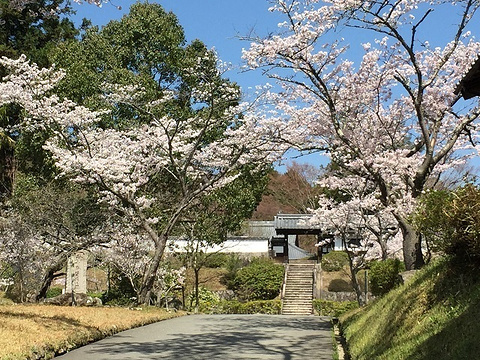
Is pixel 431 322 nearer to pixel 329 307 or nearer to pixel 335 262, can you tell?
pixel 329 307

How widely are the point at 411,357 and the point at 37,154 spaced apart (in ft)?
60.6

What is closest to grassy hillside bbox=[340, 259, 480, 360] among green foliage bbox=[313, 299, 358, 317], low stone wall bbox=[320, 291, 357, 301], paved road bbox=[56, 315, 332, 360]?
paved road bbox=[56, 315, 332, 360]

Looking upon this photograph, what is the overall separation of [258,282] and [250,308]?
119 inches

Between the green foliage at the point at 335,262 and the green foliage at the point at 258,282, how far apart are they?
3415mm

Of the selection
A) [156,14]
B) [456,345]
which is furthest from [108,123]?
[456,345]

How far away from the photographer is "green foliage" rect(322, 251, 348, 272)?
31.3m

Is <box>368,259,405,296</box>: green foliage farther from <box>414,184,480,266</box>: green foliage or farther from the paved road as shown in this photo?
<box>414,184,480,266</box>: green foliage

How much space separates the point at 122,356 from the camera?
26.7ft

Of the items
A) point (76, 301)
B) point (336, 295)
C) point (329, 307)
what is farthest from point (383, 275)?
point (336, 295)

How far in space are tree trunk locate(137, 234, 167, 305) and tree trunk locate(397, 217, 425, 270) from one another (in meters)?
8.45

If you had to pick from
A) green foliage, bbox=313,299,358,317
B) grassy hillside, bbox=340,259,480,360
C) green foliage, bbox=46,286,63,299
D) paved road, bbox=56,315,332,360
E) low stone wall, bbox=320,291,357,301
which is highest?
grassy hillside, bbox=340,259,480,360

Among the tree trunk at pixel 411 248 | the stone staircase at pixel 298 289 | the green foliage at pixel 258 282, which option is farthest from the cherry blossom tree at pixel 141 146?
the green foliage at pixel 258 282

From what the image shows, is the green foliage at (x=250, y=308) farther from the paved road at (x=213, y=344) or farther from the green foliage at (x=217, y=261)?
the paved road at (x=213, y=344)

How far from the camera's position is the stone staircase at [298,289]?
26672mm
